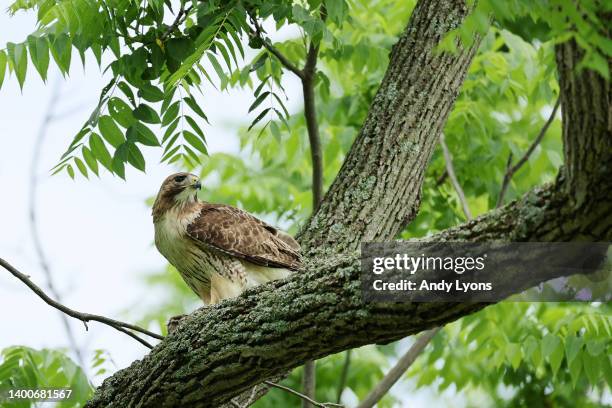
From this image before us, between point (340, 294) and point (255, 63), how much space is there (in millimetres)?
2372

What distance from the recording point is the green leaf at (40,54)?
5.28 m

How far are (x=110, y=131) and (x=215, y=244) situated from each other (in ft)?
4.37

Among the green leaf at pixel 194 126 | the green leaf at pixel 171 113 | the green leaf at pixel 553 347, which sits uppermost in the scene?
the green leaf at pixel 171 113

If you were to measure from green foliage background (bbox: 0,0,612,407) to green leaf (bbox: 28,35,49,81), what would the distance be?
0.04ft

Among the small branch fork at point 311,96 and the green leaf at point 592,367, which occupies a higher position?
the small branch fork at point 311,96

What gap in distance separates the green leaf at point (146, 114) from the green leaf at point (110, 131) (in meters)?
0.15

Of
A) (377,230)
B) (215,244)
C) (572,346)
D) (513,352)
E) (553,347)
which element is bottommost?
(572,346)

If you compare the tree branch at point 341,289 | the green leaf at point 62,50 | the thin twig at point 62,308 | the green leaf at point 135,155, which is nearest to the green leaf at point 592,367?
the tree branch at point 341,289

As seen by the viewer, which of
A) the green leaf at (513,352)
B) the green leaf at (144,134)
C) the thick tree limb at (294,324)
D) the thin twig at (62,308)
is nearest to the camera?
the thick tree limb at (294,324)

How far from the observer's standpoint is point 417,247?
3.82 metres

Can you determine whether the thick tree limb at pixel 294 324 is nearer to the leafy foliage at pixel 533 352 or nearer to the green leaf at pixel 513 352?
the leafy foliage at pixel 533 352

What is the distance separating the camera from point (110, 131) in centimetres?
542

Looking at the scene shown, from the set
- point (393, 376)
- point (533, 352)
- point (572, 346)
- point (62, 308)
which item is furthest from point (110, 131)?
point (533, 352)

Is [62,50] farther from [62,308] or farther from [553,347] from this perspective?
[553,347]
